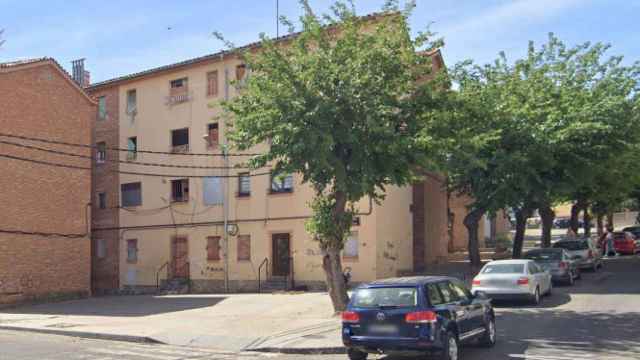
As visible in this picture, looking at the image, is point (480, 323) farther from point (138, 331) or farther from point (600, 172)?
point (600, 172)

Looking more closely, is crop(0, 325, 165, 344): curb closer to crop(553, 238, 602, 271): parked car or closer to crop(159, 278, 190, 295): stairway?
crop(159, 278, 190, 295): stairway

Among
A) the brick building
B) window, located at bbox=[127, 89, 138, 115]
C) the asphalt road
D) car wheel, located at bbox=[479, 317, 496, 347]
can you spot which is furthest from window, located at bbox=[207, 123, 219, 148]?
car wheel, located at bbox=[479, 317, 496, 347]

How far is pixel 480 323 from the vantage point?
1229 centimetres

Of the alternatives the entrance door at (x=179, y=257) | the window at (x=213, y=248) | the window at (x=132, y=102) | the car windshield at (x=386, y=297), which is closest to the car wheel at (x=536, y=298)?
the car windshield at (x=386, y=297)

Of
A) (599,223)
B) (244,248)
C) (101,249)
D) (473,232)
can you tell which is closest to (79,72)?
(101,249)

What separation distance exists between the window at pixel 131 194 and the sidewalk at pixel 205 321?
8725mm

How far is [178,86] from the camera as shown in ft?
112

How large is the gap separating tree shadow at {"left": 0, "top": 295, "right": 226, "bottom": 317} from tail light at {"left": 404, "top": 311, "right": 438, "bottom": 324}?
1305cm

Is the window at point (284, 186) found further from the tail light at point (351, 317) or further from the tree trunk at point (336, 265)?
the tail light at point (351, 317)

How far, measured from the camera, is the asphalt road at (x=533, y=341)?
40.1 feet

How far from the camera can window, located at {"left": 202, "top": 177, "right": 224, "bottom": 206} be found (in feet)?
105

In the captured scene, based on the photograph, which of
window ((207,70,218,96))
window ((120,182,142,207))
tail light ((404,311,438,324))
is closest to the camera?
tail light ((404,311,438,324))

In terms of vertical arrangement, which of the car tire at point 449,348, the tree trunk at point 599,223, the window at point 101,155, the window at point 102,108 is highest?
the window at point 102,108

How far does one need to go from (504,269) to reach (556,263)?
243 inches
